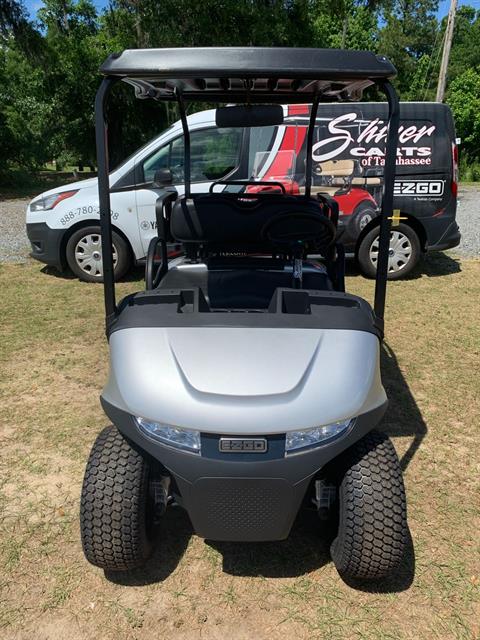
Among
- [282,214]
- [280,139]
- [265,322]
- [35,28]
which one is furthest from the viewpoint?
[35,28]

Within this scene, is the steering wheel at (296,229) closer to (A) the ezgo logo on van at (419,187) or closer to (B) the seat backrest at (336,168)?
(B) the seat backrest at (336,168)

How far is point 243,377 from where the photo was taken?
77.0 inches

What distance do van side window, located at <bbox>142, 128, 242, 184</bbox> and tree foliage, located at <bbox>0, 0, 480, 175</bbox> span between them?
6171mm

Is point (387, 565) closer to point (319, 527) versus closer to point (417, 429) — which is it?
point (319, 527)

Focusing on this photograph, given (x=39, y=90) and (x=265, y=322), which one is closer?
(x=265, y=322)

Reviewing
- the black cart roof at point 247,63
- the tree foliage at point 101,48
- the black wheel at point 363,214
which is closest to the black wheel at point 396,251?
the black wheel at point 363,214

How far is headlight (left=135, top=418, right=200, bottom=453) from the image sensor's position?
191 centimetres

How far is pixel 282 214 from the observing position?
2791 millimetres

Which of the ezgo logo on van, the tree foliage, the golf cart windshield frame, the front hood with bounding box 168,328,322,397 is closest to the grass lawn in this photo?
the front hood with bounding box 168,328,322,397

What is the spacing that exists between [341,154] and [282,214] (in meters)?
3.88

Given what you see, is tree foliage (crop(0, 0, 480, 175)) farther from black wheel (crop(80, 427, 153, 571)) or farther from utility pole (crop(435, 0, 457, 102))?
black wheel (crop(80, 427, 153, 571))

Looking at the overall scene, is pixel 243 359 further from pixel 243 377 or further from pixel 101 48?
pixel 101 48

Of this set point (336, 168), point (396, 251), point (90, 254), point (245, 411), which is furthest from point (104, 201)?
point (396, 251)

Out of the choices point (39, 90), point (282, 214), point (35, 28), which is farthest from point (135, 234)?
point (39, 90)
